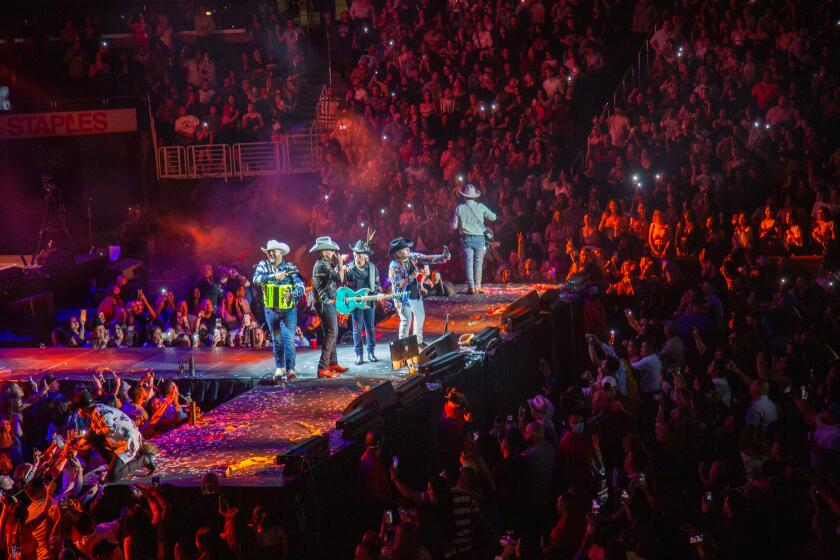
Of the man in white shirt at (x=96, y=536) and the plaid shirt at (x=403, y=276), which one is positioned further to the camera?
the plaid shirt at (x=403, y=276)

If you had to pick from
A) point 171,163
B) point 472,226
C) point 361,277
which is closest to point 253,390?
point 361,277

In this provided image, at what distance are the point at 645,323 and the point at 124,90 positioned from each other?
586 inches

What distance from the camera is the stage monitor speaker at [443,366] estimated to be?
33.8ft

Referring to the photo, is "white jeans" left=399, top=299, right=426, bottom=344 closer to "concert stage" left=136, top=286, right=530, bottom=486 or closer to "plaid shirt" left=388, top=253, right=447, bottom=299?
"plaid shirt" left=388, top=253, right=447, bottom=299

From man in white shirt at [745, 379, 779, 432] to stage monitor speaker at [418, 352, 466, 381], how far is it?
327cm

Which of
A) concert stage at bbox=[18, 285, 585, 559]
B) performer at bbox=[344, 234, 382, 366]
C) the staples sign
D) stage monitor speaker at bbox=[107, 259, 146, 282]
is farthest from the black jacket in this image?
the staples sign

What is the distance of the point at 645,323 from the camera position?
12273mm

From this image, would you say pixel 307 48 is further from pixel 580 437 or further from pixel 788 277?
pixel 580 437

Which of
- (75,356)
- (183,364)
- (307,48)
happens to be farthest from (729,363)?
(307,48)

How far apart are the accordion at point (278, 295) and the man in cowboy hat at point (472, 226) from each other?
478 cm

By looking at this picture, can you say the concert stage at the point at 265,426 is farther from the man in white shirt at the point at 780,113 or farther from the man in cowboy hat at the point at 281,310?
the man in white shirt at the point at 780,113

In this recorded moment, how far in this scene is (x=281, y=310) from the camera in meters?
11.0

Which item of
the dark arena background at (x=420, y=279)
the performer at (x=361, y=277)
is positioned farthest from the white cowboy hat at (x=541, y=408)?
the performer at (x=361, y=277)

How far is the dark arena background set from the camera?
25.0 ft
